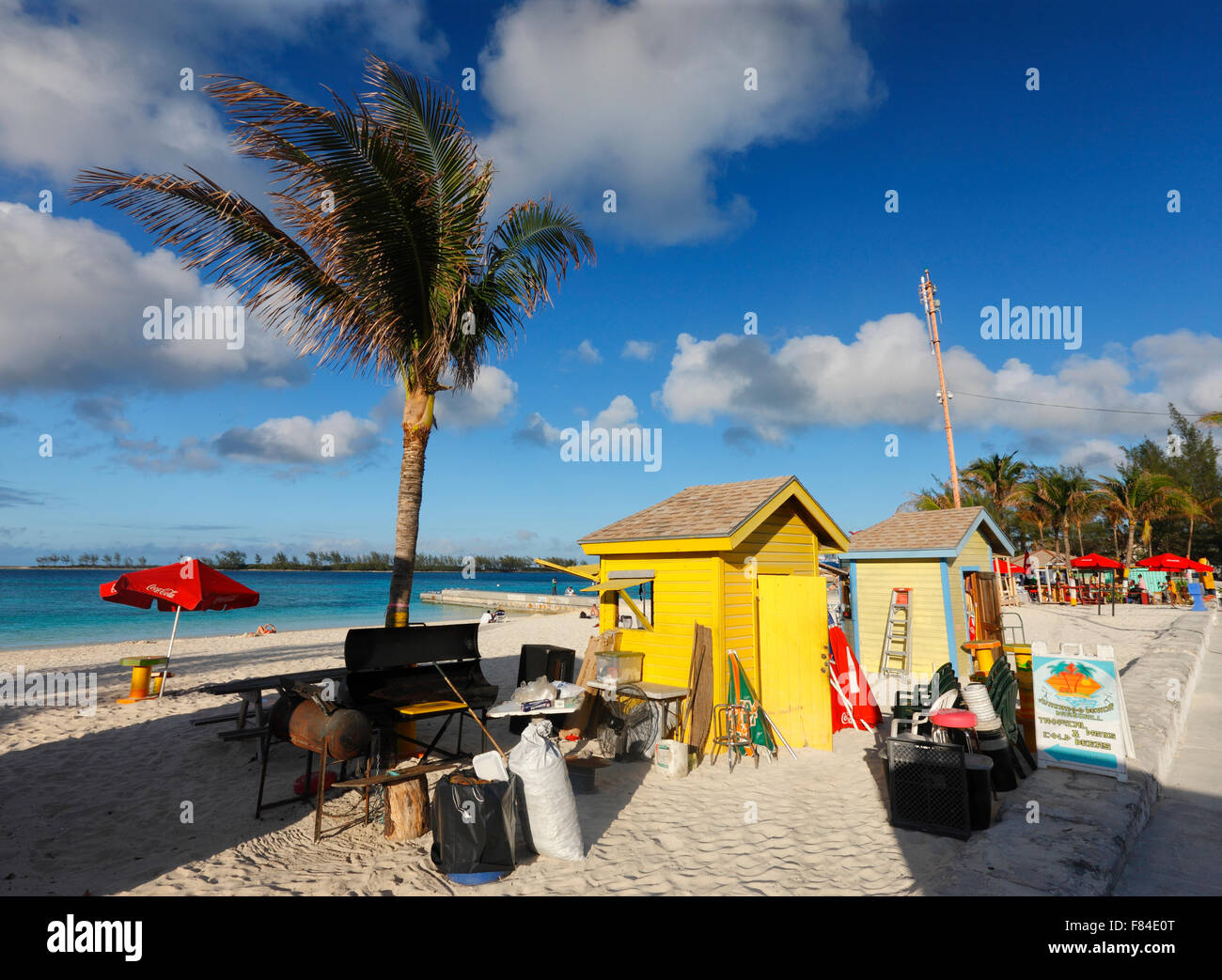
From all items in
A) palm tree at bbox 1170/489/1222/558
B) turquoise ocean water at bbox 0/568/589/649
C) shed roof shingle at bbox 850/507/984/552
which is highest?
palm tree at bbox 1170/489/1222/558

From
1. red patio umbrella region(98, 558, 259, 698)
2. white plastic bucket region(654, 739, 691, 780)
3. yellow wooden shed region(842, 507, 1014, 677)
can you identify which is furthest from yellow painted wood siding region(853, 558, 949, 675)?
red patio umbrella region(98, 558, 259, 698)

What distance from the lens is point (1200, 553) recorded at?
49375mm

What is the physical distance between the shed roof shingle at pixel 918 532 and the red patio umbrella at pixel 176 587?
13306mm

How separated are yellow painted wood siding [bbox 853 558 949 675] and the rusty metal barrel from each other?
11.4 m

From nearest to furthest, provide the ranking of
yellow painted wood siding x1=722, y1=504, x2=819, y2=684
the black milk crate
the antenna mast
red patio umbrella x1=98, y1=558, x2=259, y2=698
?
1. the black milk crate
2. yellow painted wood siding x1=722, y1=504, x2=819, y2=684
3. red patio umbrella x1=98, y1=558, x2=259, y2=698
4. the antenna mast

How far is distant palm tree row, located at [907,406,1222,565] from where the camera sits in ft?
139

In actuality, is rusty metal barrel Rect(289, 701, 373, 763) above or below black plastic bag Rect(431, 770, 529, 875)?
above

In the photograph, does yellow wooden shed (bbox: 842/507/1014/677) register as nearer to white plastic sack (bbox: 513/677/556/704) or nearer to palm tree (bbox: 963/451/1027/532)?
white plastic sack (bbox: 513/677/556/704)

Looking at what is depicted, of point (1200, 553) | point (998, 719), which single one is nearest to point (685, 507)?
point (998, 719)

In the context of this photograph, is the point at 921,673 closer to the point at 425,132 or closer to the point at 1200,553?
the point at 425,132

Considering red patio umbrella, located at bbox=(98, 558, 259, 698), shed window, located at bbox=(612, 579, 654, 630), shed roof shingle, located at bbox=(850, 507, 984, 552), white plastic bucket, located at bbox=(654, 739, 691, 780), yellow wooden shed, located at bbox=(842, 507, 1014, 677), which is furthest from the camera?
shed roof shingle, located at bbox=(850, 507, 984, 552)

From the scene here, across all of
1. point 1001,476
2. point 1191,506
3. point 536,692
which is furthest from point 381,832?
point 1191,506

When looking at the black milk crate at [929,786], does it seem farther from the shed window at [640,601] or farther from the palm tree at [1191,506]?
the palm tree at [1191,506]
